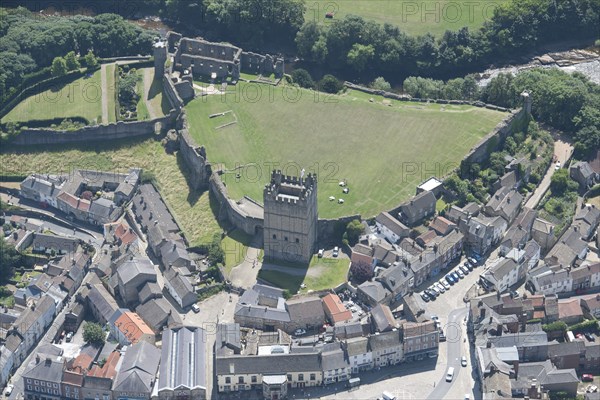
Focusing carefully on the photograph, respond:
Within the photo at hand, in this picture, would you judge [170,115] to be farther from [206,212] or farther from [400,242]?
[400,242]

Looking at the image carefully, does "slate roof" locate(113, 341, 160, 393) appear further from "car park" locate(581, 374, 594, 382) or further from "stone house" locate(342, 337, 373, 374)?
"car park" locate(581, 374, 594, 382)

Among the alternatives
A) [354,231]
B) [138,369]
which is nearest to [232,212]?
[354,231]

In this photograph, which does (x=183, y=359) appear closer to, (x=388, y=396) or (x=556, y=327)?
(x=388, y=396)

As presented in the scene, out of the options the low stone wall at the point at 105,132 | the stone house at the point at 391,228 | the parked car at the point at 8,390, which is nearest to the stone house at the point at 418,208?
the stone house at the point at 391,228

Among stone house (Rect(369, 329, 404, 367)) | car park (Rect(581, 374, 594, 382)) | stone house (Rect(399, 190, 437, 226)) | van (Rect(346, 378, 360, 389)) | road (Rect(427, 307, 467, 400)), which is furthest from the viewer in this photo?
stone house (Rect(399, 190, 437, 226))

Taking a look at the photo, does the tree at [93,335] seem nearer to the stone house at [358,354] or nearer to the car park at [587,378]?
the stone house at [358,354]

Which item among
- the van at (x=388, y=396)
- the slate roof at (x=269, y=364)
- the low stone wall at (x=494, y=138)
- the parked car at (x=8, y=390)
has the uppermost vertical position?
the low stone wall at (x=494, y=138)

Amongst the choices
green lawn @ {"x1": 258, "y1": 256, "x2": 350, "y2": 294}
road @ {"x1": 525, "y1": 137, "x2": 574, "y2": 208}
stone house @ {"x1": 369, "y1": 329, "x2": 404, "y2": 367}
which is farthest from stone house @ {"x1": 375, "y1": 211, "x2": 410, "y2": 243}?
road @ {"x1": 525, "y1": 137, "x2": 574, "y2": 208}
